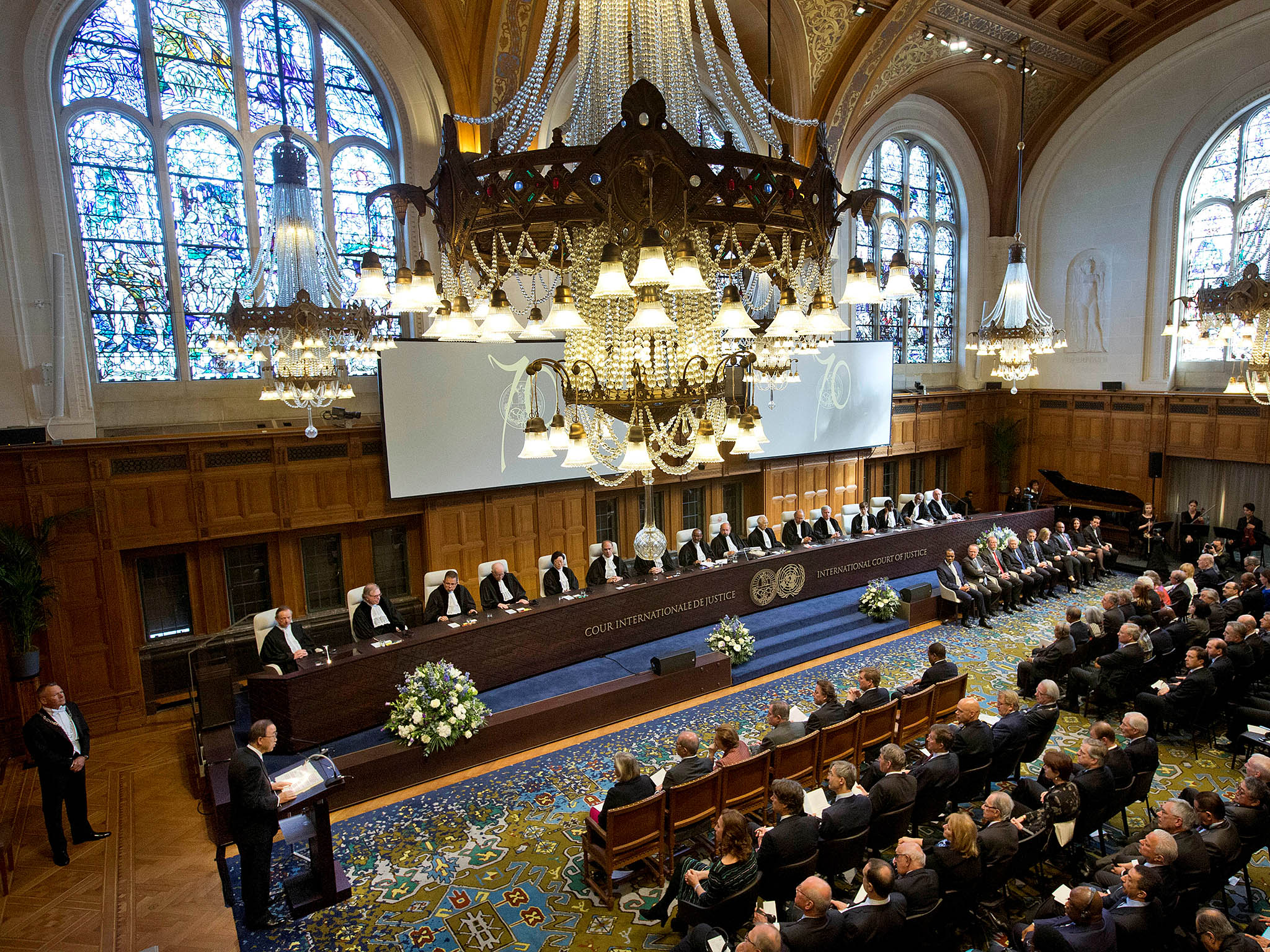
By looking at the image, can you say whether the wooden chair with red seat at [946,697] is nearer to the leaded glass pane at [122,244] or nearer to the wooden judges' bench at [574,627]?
the wooden judges' bench at [574,627]

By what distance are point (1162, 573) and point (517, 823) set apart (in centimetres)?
1199

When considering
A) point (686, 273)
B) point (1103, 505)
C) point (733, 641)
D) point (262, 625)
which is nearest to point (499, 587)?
point (262, 625)

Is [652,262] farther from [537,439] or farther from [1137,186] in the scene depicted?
[1137,186]

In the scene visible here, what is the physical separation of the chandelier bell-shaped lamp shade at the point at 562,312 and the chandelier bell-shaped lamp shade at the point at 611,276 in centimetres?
38

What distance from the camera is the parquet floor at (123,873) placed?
5.12 m

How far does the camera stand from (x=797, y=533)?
11.7 meters

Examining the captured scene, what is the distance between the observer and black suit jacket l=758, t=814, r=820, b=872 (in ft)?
15.3

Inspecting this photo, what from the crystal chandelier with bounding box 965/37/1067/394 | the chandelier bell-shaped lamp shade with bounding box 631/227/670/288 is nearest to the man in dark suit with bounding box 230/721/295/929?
the chandelier bell-shaped lamp shade with bounding box 631/227/670/288

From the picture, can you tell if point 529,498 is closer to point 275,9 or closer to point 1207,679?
point 275,9

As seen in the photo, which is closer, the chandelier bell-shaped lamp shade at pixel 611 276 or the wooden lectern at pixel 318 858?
the chandelier bell-shaped lamp shade at pixel 611 276

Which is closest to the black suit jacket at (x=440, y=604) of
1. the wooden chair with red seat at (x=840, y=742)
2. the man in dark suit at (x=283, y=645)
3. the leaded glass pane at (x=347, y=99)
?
the man in dark suit at (x=283, y=645)

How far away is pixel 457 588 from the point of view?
8.87 m

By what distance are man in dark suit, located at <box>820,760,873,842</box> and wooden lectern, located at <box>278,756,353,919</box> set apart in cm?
317

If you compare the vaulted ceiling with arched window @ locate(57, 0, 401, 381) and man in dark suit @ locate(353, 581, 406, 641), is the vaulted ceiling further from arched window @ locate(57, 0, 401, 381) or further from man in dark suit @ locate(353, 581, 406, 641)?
man in dark suit @ locate(353, 581, 406, 641)
